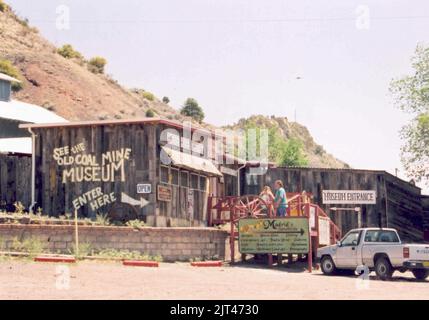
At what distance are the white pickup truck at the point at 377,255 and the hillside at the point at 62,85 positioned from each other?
165ft

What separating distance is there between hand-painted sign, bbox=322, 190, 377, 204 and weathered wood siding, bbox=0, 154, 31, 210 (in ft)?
40.0

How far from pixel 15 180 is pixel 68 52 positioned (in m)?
64.4

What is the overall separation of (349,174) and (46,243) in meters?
14.3

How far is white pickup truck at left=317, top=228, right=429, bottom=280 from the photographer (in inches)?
872

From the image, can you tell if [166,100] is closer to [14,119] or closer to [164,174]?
[14,119]

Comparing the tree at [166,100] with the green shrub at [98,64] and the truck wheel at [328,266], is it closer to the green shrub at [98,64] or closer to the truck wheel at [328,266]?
the green shrub at [98,64]

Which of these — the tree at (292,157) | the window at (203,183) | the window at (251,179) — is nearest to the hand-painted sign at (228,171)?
the window at (251,179)

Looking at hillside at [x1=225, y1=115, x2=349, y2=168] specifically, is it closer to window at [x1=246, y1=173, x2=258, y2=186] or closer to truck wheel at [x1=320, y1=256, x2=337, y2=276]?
window at [x1=246, y1=173, x2=258, y2=186]

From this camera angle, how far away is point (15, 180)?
2961 centimetres

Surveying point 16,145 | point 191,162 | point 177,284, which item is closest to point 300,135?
point 16,145

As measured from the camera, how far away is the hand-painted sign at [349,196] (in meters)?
33.8

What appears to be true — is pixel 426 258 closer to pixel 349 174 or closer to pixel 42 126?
pixel 349 174

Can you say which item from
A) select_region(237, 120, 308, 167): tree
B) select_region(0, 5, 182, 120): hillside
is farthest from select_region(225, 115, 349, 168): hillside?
select_region(0, 5, 182, 120): hillside
